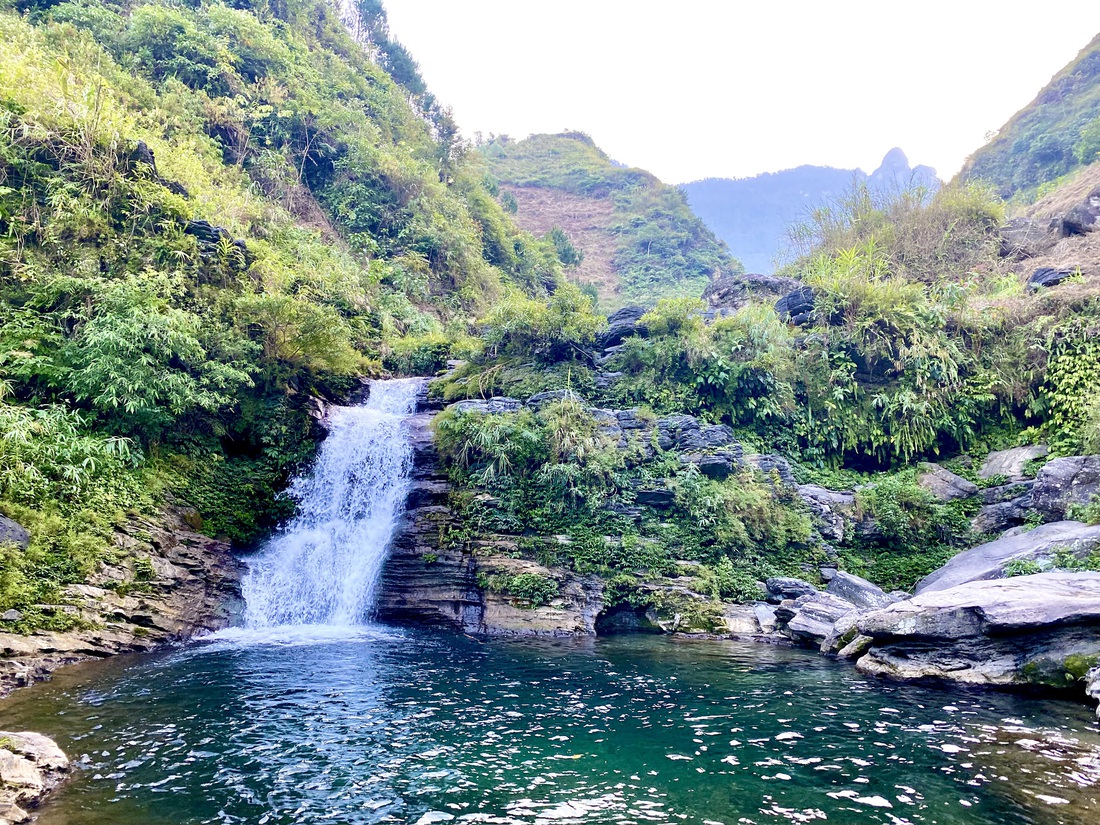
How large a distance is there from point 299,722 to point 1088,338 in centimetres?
2022

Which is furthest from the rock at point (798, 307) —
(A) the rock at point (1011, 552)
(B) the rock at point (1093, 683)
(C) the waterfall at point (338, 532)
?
(B) the rock at point (1093, 683)

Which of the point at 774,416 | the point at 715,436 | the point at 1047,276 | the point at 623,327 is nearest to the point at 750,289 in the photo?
the point at 623,327

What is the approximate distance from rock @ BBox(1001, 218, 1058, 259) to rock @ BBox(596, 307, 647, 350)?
13556mm

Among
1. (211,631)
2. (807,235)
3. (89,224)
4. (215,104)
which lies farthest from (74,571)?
(807,235)

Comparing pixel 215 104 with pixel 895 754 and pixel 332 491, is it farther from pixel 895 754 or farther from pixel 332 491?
pixel 895 754

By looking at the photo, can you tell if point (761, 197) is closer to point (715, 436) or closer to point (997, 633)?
point (715, 436)

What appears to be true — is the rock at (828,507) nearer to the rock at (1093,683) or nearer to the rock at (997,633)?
the rock at (997,633)

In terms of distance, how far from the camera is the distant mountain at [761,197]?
259 feet

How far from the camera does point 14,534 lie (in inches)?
361

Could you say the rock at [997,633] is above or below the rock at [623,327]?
below

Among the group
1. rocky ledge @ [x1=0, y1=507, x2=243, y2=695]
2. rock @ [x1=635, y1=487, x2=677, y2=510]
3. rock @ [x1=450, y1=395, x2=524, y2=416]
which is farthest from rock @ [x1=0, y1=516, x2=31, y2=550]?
rock @ [x1=635, y1=487, x2=677, y2=510]

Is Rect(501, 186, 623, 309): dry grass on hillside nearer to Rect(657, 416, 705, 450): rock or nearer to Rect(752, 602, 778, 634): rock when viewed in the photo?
Rect(657, 416, 705, 450): rock

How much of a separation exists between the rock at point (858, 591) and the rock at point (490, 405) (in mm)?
8901

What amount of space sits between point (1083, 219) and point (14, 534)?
96.6ft
